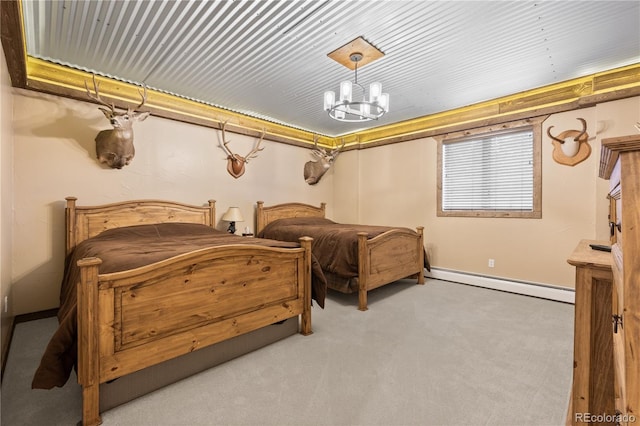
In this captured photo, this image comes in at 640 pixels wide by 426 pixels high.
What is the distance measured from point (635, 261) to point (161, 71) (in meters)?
3.97

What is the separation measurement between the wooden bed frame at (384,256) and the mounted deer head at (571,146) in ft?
6.20

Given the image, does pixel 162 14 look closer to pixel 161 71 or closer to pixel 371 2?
pixel 161 71

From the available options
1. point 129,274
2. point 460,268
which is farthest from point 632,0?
point 129,274

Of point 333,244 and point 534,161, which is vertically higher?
point 534,161

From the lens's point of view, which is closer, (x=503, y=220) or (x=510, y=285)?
(x=510, y=285)

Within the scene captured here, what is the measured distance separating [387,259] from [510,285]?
1738 mm

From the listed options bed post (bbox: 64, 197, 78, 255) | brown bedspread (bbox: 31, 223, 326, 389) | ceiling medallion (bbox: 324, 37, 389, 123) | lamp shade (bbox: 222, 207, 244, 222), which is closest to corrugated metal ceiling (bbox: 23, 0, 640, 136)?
ceiling medallion (bbox: 324, 37, 389, 123)

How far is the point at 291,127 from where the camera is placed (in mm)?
5430

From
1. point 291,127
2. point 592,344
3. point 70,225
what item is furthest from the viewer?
point 291,127

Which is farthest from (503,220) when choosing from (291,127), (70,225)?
(70,225)

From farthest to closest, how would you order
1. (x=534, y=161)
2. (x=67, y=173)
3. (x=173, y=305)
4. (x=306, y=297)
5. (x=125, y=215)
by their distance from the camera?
(x=534, y=161), (x=125, y=215), (x=67, y=173), (x=306, y=297), (x=173, y=305)

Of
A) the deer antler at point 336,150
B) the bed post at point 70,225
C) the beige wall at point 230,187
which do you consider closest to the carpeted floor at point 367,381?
the bed post at point 70,225

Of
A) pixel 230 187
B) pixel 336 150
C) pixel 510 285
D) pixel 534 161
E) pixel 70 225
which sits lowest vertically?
pixel 510 285

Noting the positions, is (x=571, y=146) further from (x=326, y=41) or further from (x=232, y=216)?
(x=232, y=216)
